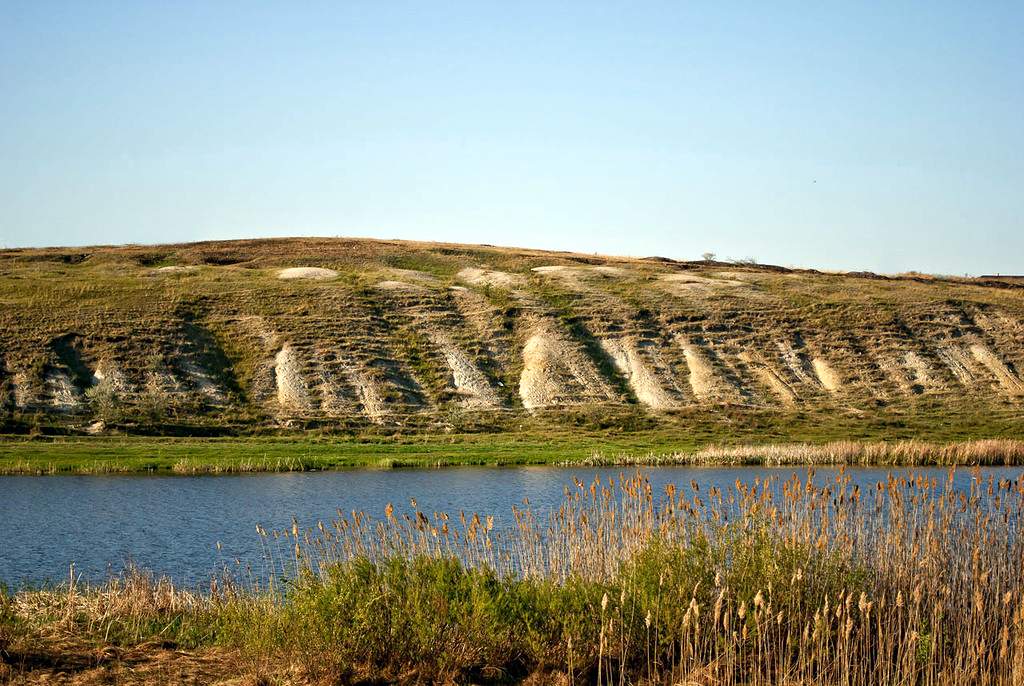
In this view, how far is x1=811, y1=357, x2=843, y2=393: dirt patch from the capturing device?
7094cm

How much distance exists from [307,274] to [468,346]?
2274 cm

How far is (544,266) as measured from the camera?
102 meters

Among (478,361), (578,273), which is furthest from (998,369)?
(578,273)

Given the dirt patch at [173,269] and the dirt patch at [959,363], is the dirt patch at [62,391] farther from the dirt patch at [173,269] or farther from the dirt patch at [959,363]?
the dirt patch at [959,363]

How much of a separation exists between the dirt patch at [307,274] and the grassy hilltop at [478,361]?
1.55ft

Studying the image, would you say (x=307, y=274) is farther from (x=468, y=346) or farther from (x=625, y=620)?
(x=625, y=620)

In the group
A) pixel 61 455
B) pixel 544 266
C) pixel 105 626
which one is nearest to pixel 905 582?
pixel 105 626

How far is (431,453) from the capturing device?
52156mm

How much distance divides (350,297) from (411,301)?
14.8ft

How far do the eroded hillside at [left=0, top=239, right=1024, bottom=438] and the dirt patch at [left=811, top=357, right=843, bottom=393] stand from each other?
0.55 feet

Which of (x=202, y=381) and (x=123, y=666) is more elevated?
(x=123, y=666)

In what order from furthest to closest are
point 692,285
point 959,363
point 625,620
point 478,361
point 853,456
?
1. point 692,285
2. point 959,363
3. point 478,361
4. point 853,456
5. point 625,620

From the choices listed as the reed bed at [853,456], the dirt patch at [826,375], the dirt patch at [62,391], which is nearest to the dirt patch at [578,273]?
the dirt patch at [826,375]

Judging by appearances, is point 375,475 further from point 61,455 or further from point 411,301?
point 411,301
